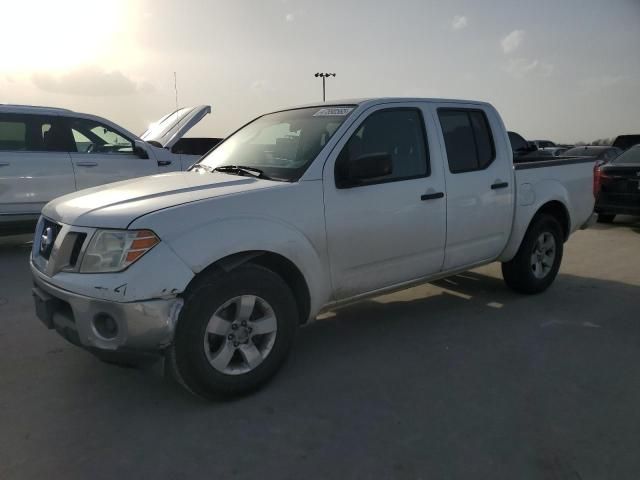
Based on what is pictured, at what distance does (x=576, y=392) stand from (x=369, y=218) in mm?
1659

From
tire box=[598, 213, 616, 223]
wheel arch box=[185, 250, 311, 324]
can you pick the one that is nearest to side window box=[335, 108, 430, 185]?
wheel arch box=[185, 250, 311, 324]

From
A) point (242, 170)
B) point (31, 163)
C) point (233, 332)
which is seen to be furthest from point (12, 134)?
point (233, 332)

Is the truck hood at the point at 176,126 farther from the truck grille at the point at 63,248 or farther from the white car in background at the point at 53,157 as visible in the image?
the truck grille at the point at 63,248

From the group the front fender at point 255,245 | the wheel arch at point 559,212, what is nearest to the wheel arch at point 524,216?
the wheel arch at point 559,212

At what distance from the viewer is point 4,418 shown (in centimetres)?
281

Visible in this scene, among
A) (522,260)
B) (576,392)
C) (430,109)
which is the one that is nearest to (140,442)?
(576,392)

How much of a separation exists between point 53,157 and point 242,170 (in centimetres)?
475

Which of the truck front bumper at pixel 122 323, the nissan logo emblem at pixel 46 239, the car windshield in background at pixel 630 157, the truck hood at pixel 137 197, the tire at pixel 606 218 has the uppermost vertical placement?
the car windshield in background at pixel 630 157

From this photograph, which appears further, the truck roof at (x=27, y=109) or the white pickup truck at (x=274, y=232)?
the truck roof at (x=27, y=109)

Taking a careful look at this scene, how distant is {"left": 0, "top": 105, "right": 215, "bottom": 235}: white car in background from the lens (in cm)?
679

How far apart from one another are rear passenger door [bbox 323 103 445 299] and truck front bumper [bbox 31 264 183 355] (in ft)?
3.79

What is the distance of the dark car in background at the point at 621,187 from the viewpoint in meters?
8.55

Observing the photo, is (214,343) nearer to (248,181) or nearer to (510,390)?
(248,181)

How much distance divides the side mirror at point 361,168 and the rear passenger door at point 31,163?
5.24 metres
